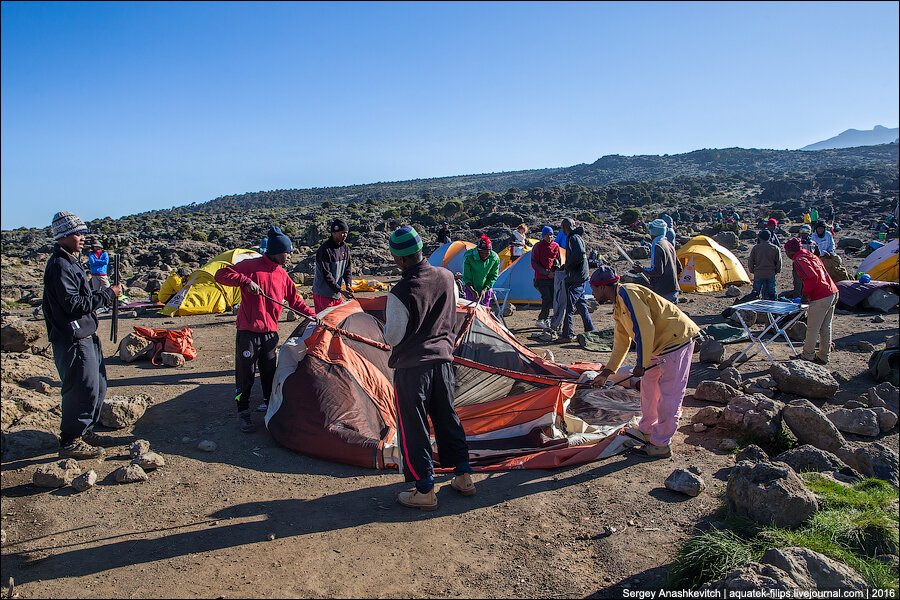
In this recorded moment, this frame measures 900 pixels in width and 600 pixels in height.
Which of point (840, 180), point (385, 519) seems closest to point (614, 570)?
point (385, 519)

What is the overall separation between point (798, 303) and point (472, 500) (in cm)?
527

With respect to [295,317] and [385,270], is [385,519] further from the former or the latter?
[385,270]

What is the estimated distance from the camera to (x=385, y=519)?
3.71 meters

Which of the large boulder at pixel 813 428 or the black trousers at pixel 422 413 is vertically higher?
the black trousers at pixel 422 413

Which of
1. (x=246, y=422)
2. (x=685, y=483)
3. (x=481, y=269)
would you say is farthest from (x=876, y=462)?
(x=481, y=269)

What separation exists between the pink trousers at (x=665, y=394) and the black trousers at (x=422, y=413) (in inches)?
65.2

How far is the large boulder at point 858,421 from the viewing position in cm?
495

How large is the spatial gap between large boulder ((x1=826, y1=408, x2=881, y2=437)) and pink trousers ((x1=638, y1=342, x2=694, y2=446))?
1.63 m

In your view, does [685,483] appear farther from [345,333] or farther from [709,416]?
[345,333]

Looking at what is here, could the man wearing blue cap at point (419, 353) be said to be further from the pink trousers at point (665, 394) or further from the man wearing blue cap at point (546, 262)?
the man wearing blue cap at point (546, 262)

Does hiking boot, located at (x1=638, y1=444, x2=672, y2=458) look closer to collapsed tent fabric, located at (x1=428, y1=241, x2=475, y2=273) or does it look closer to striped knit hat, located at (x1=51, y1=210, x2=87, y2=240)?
striped knit hat, located at (x1=51, y1=210, x2=87, y2=240)

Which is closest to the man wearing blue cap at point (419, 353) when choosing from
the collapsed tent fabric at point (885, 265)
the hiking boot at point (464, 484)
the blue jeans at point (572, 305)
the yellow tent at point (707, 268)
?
the hiking boot at point (464, 484)

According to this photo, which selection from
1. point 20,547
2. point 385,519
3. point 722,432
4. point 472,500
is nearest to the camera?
point 20,547

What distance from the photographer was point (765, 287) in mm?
9992
